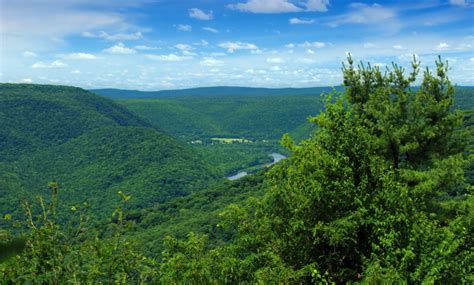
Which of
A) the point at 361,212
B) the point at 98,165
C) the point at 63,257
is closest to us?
the point at 63,257

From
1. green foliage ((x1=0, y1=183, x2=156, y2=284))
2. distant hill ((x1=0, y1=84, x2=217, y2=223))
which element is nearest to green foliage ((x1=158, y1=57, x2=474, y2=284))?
green foliage ((x1=0, y1=183, x2=156, y2=284))

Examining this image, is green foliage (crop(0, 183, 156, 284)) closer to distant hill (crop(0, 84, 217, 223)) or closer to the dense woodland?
the dense woodland

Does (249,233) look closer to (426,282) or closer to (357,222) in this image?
(357,222)

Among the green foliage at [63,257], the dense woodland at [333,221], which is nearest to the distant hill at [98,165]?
the dense woodland at [333,221]

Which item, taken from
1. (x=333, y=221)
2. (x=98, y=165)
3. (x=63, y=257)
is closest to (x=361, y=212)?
(x=333, y=221)

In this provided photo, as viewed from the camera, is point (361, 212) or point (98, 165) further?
point (98, 165)

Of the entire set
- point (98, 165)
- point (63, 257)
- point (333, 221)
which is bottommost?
point (98, 165)

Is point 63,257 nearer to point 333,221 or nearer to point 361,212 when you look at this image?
point 333,221

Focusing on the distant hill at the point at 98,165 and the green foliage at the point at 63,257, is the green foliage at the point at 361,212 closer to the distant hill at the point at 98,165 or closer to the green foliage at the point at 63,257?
the green foliage at the point at 63,257

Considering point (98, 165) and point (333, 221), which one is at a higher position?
point (333, 221)

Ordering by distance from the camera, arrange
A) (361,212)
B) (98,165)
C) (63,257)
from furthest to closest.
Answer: (98,165)
(361,212)
(63,257)

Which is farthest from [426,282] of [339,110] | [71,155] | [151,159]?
[71,155]
